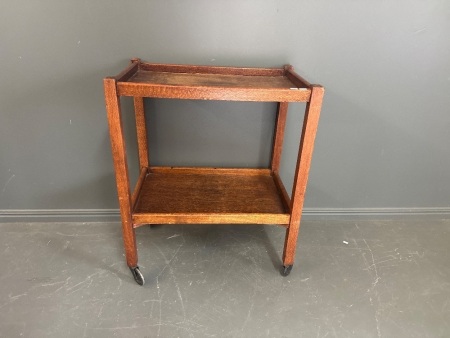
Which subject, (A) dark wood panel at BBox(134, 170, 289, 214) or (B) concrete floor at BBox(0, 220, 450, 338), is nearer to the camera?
(B) concrete floor at BBox(0, 220, 450, 338)

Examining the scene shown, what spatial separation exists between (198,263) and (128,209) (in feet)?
1.37

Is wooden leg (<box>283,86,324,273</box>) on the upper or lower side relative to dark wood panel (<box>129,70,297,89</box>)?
lower

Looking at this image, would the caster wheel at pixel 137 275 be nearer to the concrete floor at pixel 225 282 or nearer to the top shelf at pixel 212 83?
the concrete floor at pixel 225 282

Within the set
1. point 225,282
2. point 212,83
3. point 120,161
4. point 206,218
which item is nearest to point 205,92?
point 212,83

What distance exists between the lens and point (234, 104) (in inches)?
53.9

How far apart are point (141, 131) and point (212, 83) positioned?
44 centimetres

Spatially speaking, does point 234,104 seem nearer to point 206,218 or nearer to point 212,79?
point 212,79

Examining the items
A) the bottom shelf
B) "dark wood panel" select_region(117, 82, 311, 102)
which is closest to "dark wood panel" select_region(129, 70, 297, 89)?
"dark wood panel" select_region(117, 82, 311, 102)

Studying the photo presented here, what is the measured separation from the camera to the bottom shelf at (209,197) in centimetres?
115

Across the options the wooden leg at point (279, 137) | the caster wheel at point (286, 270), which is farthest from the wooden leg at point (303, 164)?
the wooden leg at point (279, 137)

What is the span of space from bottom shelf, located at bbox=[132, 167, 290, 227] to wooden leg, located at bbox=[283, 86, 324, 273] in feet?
0.17

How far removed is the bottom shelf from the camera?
1.15 meters

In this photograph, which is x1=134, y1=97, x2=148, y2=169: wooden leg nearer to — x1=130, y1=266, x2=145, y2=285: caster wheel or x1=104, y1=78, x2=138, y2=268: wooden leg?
x1=104, y1=78, x2=138, y2=268: wooden leg

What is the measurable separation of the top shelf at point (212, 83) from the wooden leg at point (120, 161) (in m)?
0.03
